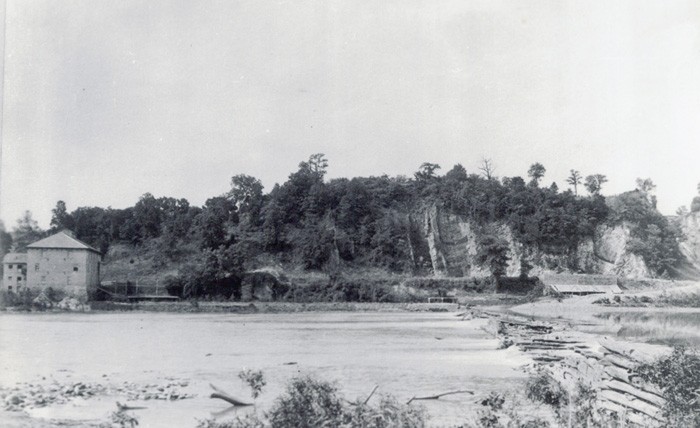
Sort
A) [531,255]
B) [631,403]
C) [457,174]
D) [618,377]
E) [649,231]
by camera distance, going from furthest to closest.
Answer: [457,174] < [531,255] < [649,231] < [618,377] < [631,403]

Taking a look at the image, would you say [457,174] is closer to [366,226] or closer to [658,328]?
[366,226]

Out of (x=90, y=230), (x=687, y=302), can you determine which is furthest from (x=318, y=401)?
(x=90, y=230)

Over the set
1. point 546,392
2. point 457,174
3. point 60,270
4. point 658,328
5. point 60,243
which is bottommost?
point 658,328

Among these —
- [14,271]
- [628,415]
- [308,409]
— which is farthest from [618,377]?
[14,271]

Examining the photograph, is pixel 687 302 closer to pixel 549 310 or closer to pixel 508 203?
pixel 549 310

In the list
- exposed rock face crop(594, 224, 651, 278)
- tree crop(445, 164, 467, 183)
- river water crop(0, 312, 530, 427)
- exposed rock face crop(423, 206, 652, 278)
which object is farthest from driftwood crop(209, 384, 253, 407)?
tree crop(445, 164, 467, 183)
